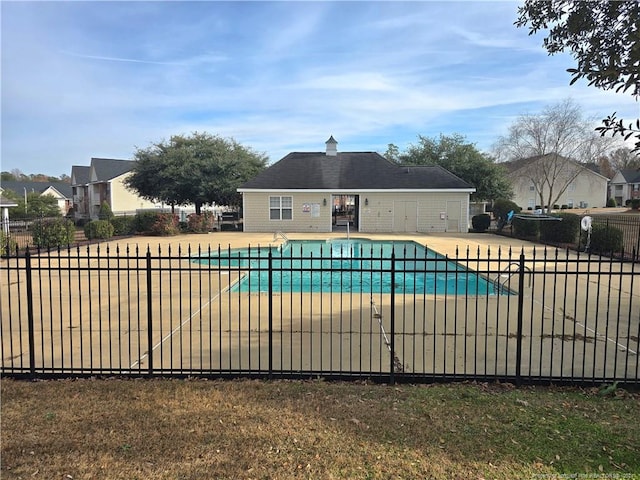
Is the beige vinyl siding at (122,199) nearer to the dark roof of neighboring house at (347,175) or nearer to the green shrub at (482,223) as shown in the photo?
the dark roof of neighboring house at (347,175)

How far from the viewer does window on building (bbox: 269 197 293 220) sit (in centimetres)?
2789

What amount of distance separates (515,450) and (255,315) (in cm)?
493

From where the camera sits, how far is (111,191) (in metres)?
42.8

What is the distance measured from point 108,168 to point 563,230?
40962mm

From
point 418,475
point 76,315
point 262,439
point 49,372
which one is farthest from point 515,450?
point 76,315

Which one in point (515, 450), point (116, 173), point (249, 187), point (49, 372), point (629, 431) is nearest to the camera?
point (515, 450)

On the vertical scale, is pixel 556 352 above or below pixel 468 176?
below

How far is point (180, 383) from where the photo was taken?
463cm

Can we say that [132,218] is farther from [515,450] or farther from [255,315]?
[515,450]

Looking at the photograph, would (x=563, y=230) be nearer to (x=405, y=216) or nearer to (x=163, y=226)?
(x=405, y=216)

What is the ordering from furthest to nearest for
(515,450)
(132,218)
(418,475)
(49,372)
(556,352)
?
(132,218)
(556,352)
(49,372)
(515,450)
(418,475)

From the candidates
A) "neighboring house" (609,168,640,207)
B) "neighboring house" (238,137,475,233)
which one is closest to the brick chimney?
"neighboring house" (238,137,475,233)

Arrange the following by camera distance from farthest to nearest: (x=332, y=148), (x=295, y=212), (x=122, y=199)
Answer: (x=122, y=199) → (x=332, y=148) → (x=295, y=212)

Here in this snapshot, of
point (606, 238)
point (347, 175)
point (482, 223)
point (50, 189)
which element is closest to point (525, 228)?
point (482, 223)
